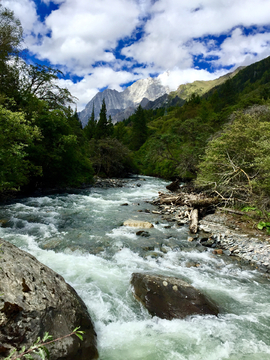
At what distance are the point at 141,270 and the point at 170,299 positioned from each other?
6.16ft

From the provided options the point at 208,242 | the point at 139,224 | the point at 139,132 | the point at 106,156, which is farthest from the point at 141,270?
the point at 139,132

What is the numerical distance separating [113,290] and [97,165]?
30.1m

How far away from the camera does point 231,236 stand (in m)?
8.94

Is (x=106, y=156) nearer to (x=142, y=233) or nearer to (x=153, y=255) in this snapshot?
(x=142, y=233)

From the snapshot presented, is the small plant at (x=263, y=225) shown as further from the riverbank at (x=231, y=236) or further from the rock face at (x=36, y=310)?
the rock face at (x=36, y=310)

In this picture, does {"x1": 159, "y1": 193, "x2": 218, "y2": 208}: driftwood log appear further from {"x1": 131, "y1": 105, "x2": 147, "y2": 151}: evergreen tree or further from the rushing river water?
{"x1": 131, "y1": 105, "x2": 147, "y2": 151}: evergreen tree

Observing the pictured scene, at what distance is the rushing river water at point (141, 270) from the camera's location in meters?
3.85

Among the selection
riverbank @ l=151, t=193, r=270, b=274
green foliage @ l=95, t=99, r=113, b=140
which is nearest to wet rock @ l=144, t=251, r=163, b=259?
riverbank @ l=151, t=193, r=270, b=274

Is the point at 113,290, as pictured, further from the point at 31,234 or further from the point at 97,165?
the point at 97,165

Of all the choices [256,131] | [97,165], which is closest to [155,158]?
[97,165]

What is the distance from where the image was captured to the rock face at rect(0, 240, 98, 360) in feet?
8.88

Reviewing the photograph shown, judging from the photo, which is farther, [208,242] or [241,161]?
[241,161]

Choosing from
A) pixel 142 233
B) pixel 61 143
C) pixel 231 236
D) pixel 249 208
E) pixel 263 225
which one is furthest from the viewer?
pixel 61 143

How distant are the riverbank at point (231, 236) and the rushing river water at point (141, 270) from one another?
2.22 ft
